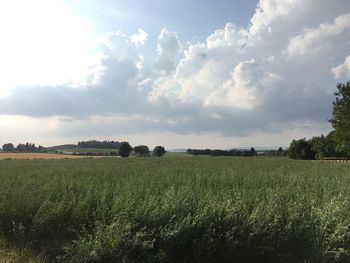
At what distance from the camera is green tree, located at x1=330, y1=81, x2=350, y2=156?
55875mm

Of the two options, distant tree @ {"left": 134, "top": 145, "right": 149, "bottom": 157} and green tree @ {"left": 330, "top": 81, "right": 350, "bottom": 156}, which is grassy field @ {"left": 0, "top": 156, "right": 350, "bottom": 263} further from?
distant tree @ {"left": 134, "top": 145, "right": 149, "bottom": 157}

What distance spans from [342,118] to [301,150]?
5669 centimetres

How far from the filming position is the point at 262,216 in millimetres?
8531

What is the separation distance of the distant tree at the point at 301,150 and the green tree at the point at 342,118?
5194cm

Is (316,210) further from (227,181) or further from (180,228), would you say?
(227,181)

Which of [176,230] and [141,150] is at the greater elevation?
[141,150]

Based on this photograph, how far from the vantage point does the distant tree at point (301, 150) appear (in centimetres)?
11038

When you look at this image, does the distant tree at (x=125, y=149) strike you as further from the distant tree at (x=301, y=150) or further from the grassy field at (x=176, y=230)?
the grassy field at (x=176, y=230)

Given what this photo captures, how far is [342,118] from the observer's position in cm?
5653

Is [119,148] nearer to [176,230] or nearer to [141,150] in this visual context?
[141,150]

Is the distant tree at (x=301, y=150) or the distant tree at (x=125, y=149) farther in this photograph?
the distant tree at (x=125, y=149)

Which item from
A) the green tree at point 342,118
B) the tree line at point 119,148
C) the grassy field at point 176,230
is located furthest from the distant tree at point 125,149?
the grassy field at point 176,230

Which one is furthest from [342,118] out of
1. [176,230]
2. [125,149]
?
[125,149]

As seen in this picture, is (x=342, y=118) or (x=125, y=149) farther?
(x=125, y=149)
